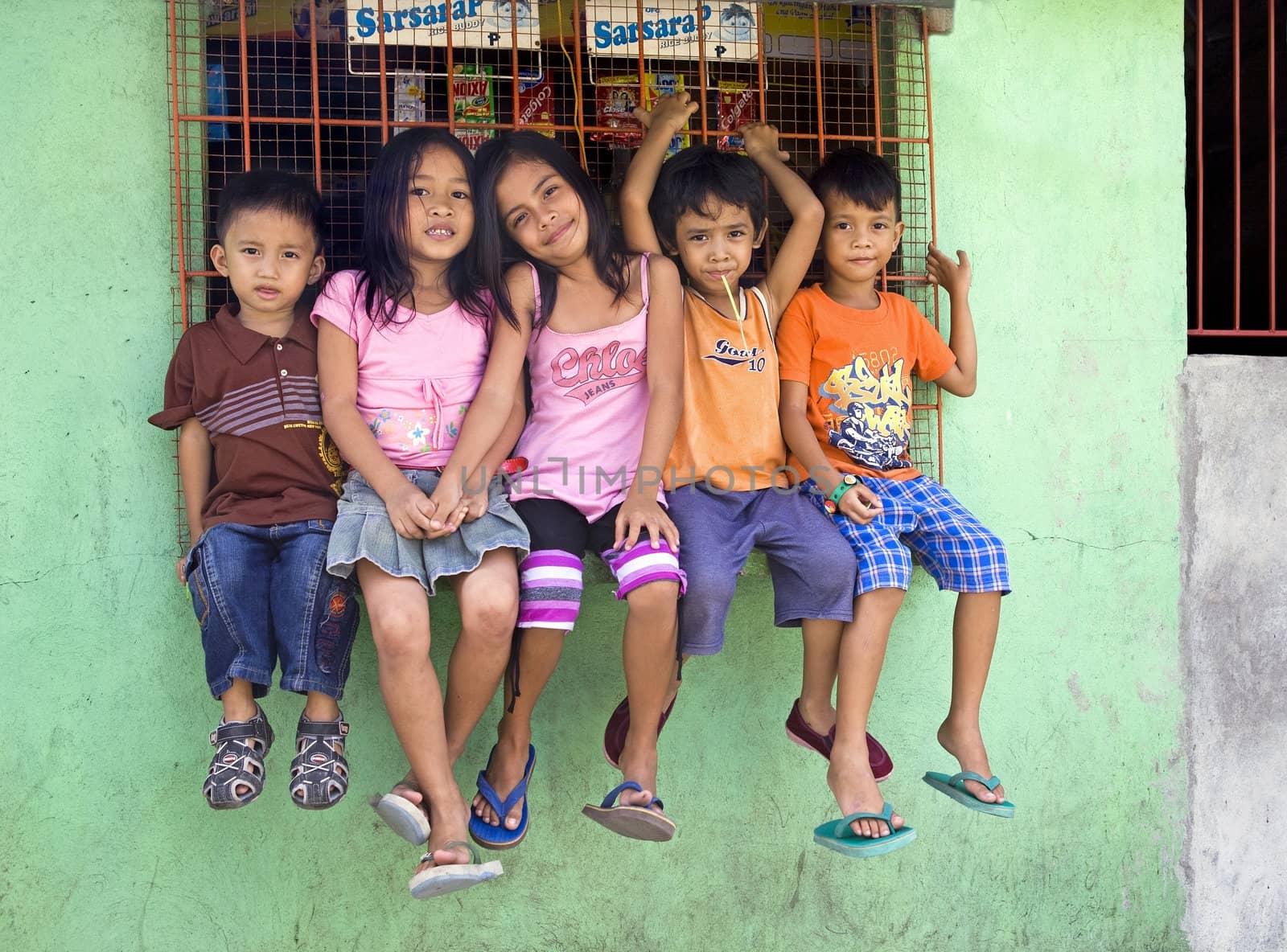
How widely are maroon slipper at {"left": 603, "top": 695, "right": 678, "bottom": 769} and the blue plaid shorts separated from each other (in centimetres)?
57

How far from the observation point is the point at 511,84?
121 inches

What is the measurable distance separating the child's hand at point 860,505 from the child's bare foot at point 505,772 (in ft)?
2.91

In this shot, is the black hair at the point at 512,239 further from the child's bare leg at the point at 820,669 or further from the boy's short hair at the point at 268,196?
the child's bare leg at the point at 820,669

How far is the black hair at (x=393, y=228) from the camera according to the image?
8.68 ft

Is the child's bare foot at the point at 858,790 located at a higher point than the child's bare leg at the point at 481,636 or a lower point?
lower

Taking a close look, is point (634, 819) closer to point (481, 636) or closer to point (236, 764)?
point (481, 636)

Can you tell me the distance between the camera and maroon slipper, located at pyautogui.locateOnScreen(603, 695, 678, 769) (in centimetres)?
266

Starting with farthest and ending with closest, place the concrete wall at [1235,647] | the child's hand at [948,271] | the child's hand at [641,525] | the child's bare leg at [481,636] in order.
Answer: the concrete wall at [1235,647] < the child's hand at [948,271] < the child's hand at [641,525] < the child's bare leg at [481,636]

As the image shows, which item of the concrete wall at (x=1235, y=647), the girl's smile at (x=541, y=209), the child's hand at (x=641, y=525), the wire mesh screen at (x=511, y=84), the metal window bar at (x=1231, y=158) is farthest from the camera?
the metal window bar at (x=1231, y=158)

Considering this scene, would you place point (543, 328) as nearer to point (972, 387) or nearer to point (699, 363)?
point (699, 363)

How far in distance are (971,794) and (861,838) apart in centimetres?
33

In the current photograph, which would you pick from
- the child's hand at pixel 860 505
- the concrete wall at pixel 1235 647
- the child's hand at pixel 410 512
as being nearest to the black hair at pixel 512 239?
the child's hand at pixel 410 512

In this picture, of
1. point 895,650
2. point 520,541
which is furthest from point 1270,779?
point 520,541

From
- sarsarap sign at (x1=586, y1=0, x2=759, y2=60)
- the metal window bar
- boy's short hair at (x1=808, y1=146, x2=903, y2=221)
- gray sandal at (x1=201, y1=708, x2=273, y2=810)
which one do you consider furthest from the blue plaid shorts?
the metal window bar
